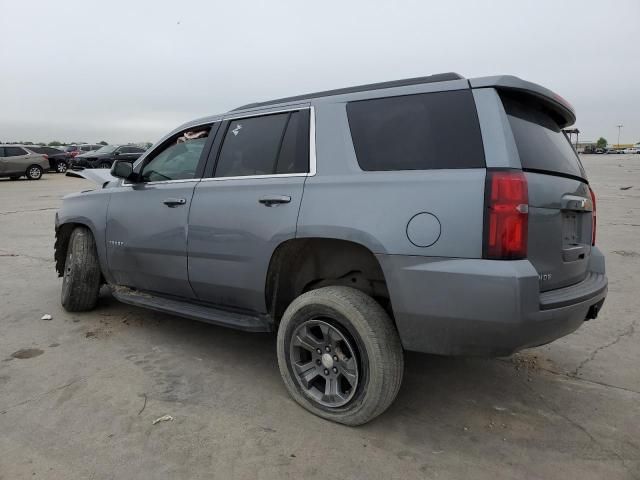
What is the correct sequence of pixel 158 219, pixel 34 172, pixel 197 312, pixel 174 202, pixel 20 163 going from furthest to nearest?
pixel 34 172
pixel 20 163
pixel 158 219
pixel 174 202
pixel 197 312

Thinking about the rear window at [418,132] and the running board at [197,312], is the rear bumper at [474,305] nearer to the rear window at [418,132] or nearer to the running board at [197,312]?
the rear window at [418,132]

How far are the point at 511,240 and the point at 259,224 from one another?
1.52m

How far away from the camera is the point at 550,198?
8.57 ft

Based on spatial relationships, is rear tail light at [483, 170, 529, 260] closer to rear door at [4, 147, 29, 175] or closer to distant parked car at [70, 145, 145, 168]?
distant parked car at [70, 145, 145, 168]

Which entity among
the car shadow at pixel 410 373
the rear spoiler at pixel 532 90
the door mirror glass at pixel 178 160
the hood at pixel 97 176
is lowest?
the car shadow at pixel 410 373

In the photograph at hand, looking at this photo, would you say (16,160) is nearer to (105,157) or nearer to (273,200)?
(105,157)

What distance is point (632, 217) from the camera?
11.1 m

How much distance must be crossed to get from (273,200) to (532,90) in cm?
160

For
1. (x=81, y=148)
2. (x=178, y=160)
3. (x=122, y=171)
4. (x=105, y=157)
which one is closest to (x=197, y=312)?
(x=178, y=160)

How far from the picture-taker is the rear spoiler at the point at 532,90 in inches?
102

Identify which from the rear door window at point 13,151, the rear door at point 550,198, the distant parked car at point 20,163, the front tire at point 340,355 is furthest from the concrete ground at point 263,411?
the rear door window at point 13,151

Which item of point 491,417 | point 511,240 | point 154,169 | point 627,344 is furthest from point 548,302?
point 154,169

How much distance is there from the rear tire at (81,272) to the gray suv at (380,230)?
1.08m

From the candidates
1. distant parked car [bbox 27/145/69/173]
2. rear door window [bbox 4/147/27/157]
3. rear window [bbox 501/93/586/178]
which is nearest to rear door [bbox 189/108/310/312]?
rear window [bbox 501/93/586/178]
